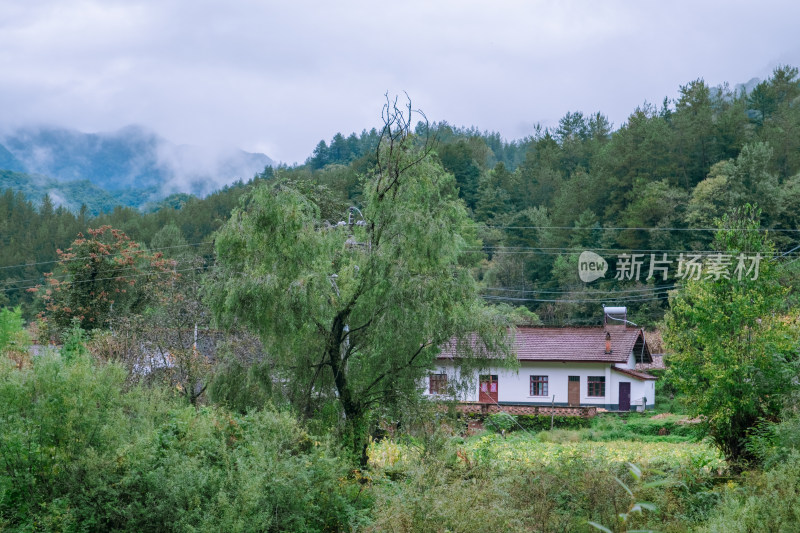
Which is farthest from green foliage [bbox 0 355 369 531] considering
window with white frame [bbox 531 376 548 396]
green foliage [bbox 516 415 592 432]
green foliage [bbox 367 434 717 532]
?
window with white frame [bbox 531 376 548 396]

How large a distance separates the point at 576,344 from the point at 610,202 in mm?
22318

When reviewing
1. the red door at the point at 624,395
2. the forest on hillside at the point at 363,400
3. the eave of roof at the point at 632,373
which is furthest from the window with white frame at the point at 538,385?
the forest on hillside at the point at 363,400

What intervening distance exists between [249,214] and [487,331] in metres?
4.23

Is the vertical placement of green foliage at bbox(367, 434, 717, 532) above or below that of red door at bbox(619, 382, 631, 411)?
above

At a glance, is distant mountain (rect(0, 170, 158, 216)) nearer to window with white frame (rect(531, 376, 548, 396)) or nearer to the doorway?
window with white frame (rect(531, 376, 548, 396))

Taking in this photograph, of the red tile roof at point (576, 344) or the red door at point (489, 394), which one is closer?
the red tile roof at point (576, 344)

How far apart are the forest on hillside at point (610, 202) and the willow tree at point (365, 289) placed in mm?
15984

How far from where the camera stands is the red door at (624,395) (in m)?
29.6

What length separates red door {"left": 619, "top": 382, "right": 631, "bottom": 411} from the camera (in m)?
29.6

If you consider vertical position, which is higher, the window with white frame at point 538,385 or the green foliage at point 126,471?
the green foliage at point 126,471

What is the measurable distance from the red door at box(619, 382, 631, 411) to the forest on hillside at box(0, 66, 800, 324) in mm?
8627

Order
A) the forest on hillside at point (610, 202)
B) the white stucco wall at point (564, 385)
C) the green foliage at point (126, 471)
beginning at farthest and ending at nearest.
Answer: the forest on hillside at point (610, 202) < the white stucco wall at point (564, 385) < the green foliage at point (126, 471)

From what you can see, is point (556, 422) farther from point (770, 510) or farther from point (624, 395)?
point (770, 510)

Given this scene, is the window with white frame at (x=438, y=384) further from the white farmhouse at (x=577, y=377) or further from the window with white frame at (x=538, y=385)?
the window with white frame at (x=538, y=385)
